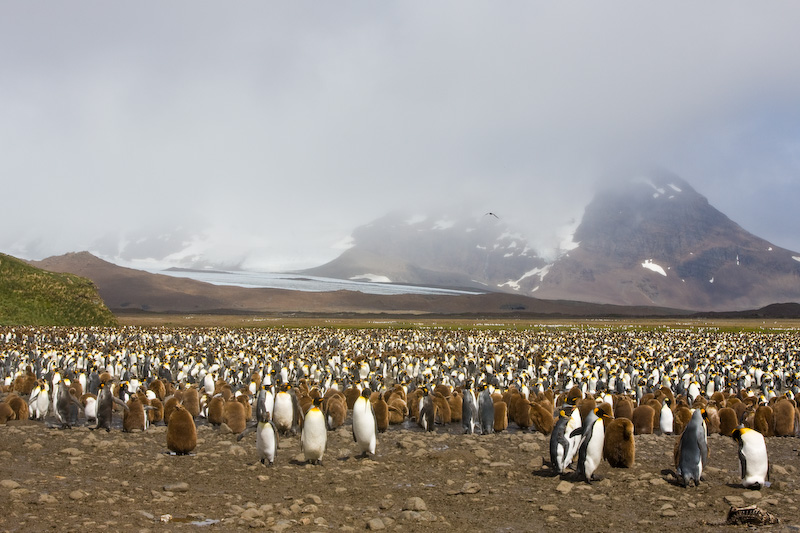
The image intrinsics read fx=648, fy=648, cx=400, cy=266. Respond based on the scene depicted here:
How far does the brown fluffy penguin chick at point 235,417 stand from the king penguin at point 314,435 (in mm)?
2528

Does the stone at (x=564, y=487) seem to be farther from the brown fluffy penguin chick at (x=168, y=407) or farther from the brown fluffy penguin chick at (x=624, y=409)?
the brown fluffy penguin chick at (x=168, y=407)

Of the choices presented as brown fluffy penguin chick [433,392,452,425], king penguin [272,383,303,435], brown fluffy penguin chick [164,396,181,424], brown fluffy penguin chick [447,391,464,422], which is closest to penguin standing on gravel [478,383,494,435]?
brown fluffy penguin chick [433,392,452,425]

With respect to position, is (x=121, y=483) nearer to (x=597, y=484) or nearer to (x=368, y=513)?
(x=368, y=513)

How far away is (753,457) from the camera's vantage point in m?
7.52

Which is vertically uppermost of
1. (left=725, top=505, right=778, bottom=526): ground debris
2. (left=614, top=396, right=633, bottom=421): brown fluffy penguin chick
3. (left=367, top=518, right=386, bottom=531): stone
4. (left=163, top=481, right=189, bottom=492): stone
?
(left=614, top=396, right=633, bottom=421): brown fluffy penguin chick

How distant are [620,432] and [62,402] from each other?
938cm

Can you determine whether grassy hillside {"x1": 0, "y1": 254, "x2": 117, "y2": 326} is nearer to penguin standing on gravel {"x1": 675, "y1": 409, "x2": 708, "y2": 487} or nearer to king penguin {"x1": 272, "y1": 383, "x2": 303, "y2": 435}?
king penguin {"x1": 272, "y1": 383, "x2": 303, "y2": 435}

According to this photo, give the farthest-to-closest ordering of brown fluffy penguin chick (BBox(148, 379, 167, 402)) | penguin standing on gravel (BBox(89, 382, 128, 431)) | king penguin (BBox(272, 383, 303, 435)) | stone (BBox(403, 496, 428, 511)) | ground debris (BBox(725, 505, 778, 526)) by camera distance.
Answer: brown fluffy penguin chick (BBox(148, 379, 167, 402)), penguin standing on gravel (BBox(89, 382, 128, 431)), king penguin (BBox(272, 383, 303, 435)), stone (BBox(403, 496, 428, 511)), ground debris (BBox(725, 505, 778, 526))

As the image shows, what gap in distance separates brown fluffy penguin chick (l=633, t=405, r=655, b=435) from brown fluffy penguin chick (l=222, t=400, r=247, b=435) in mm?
6786

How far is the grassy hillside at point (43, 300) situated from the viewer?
44.9 meters

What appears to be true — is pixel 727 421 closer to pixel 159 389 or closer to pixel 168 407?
pixel 168 407

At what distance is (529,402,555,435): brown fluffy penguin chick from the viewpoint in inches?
446

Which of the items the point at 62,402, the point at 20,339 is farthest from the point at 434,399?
the point at 20,339

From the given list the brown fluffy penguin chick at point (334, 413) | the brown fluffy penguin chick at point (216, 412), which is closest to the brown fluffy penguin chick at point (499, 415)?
the brown fluffy penguin chick at point (334, 413)
